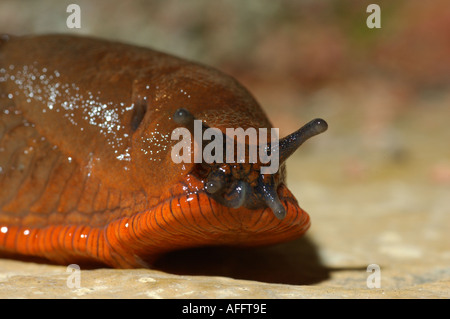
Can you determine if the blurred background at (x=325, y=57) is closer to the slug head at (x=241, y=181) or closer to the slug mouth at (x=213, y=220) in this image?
the slug mouth at (x=213, y=220)

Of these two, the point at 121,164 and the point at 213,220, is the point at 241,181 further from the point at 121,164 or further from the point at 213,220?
the point at 121,164

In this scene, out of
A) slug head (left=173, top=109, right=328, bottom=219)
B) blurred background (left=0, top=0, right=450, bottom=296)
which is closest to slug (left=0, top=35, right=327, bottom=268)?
slug head (left=173, top=109, right=328, bottom=219)

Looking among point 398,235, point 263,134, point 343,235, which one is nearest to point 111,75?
point 263,134

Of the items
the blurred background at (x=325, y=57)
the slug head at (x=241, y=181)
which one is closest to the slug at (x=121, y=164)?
the slug head at (x=241, y=181)

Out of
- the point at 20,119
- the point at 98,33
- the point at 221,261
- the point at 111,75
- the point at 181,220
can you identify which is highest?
the point at 98,33

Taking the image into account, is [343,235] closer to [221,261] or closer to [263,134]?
[221,261]

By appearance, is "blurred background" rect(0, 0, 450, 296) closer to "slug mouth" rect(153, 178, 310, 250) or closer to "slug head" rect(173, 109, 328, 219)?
"slug mouth" rect(153, 178, 310, 250)

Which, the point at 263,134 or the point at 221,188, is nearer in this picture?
the point at 221,188

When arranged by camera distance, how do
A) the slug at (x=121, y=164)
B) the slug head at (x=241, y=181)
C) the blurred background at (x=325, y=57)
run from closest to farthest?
the slug head at (x=241, y=181) < the slug at (x=121, y=164) < the blurred background at (x=325, y=57)
